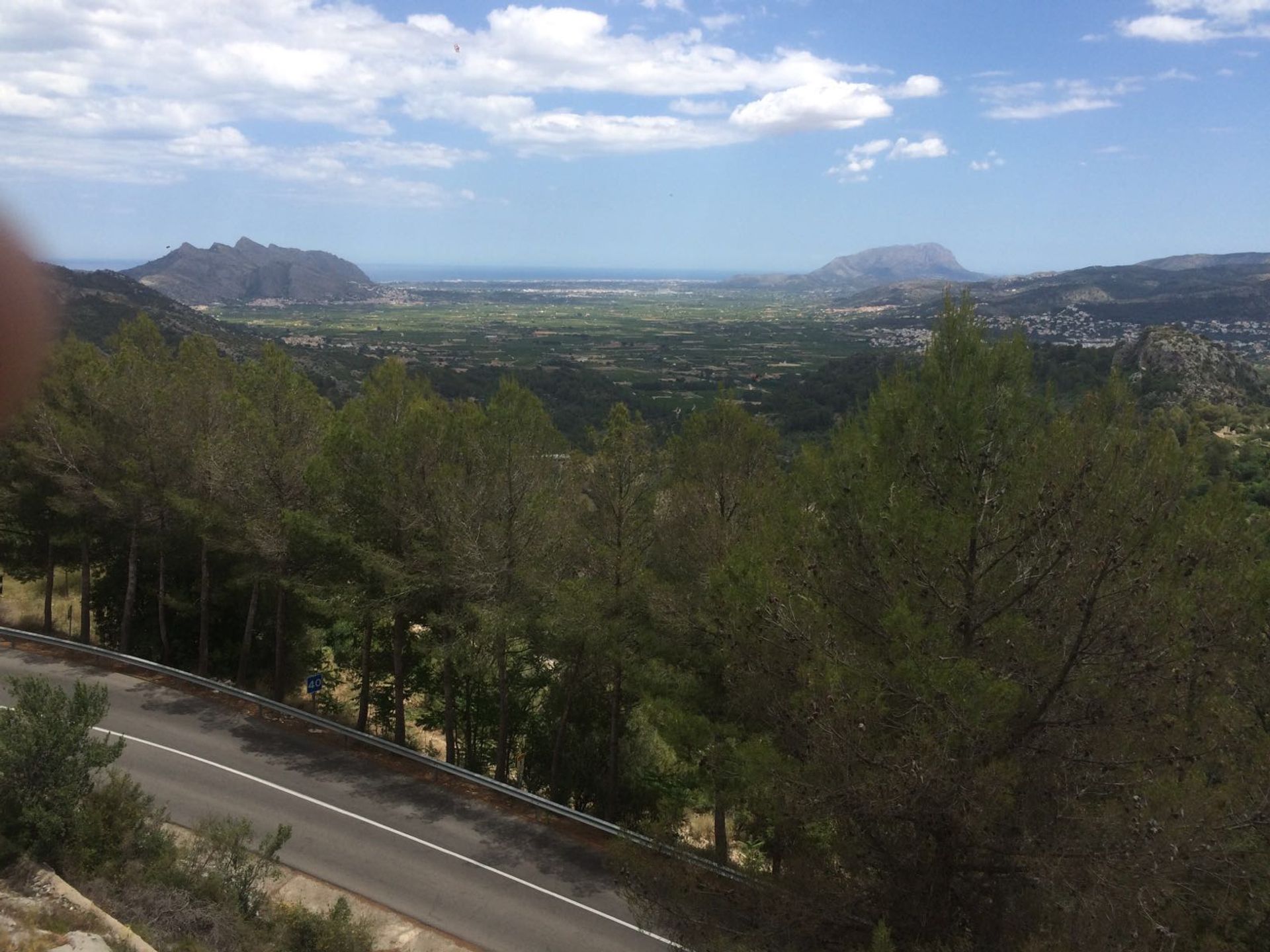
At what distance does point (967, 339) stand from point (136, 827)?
12.9 m

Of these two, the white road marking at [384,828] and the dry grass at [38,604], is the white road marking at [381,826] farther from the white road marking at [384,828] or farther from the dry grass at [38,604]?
the dry grass at [38,604]

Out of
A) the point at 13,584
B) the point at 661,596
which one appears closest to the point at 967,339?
the point at 661,596

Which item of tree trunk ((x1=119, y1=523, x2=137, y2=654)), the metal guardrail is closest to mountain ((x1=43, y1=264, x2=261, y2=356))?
tree trunk ((x1=119, y1=523, x2=137, y2=654))

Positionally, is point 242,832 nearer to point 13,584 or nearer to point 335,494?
point 335,494

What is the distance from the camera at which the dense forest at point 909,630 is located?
7.34 m

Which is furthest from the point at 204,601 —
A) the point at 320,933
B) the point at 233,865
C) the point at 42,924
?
the point at 42,924

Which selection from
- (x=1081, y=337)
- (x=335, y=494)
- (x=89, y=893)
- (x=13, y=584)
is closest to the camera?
(x=89, y=893)

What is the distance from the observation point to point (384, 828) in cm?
1482

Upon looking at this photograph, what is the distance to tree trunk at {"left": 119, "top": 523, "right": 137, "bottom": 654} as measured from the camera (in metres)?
20.6

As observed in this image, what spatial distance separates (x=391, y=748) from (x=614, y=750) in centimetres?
500

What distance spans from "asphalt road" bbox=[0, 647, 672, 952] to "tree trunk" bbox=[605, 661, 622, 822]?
2093 millimetres

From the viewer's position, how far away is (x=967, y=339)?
29.8ft

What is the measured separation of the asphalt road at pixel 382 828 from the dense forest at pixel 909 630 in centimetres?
244

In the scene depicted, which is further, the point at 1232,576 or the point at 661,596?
the point at 661,596
